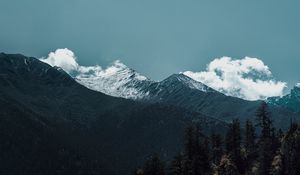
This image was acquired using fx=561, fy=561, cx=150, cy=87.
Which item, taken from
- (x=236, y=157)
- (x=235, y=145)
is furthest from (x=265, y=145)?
(x=236, y=157)

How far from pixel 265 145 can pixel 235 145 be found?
213 inches

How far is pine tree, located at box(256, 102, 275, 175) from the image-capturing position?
9525 centimetres

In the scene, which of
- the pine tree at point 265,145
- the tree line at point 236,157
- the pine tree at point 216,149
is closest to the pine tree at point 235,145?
the tree line at point 236,157

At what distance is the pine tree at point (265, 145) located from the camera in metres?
95.2

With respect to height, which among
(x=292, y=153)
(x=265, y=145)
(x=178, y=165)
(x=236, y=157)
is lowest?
(x=178, y=165)

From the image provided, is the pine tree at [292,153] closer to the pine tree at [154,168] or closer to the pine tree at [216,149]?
the pine tree at [216,149]

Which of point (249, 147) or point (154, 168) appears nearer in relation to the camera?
point (154, 168)

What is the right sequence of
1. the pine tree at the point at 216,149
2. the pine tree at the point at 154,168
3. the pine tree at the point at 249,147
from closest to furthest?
the pine tree at the point at 154,168, the pine tree at the point at 249,147, the pine tree at the point at 216,149

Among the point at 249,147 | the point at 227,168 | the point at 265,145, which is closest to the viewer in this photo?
the point at 227,168

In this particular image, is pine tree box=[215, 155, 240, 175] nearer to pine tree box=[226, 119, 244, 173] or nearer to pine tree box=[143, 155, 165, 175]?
pine tree box=[226, 119, 244, 173]

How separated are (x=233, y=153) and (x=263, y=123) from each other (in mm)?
12647

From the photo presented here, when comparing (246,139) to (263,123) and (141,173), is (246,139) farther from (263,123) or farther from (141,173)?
(141,173)

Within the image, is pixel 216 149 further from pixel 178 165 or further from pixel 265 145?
pixel 178 165

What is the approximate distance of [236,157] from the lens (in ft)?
331
